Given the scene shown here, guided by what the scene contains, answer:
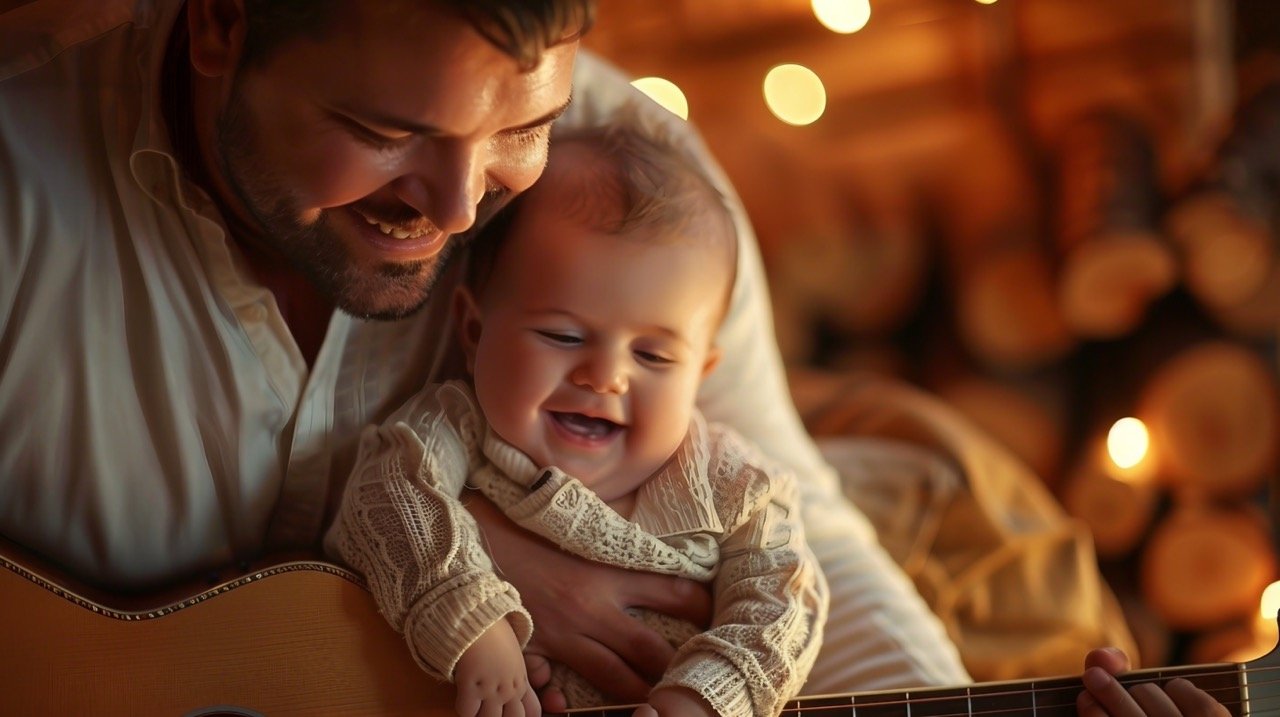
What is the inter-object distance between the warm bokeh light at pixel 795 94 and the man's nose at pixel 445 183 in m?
0.45

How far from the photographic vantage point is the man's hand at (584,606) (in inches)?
45.7

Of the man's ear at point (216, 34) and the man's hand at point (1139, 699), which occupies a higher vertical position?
the man's ear at point (216, 34)

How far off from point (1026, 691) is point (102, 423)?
107cm

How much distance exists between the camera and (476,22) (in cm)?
100

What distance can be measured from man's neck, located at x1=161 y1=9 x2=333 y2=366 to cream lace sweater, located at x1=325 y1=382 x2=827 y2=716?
0.15m

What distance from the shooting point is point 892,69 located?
4.53ft

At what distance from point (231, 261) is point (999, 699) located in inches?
39.0

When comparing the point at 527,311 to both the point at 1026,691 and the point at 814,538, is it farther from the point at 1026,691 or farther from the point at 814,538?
the point at 1026,691

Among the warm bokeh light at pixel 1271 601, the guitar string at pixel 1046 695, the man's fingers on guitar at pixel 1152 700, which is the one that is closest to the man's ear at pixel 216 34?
the guitar string at pixel 1046 695

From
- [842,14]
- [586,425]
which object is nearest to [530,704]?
[586,425]

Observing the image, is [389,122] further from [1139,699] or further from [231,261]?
[1139,699]

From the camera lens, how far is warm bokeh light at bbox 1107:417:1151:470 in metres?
1.56

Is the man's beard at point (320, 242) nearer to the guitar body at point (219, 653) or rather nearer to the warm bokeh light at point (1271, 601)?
the guitar body at point (219, 653)

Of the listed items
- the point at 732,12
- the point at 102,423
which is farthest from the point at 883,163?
the point at 102,423
